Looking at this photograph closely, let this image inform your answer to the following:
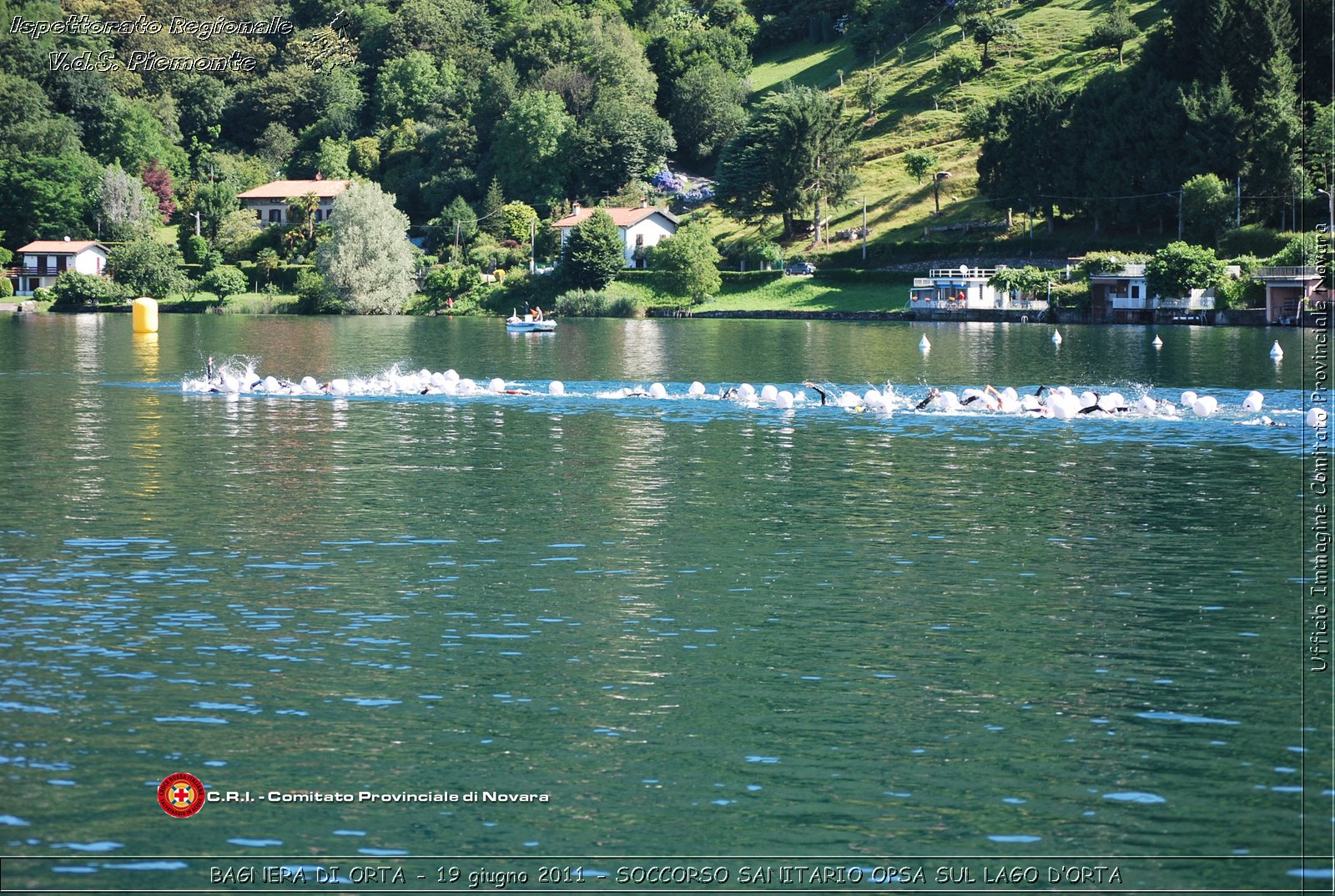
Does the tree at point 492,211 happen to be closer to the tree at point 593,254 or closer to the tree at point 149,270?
the tree at point 593,254

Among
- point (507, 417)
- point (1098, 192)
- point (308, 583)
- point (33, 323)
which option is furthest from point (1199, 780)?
point (1098, 192)

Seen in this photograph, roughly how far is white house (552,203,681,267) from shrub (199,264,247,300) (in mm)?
37102

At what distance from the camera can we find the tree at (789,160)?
172 meters

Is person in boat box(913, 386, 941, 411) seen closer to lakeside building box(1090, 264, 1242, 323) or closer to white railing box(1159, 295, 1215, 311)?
lakeside building box(1090, 264, 1242, 323)

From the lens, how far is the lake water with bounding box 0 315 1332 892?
17.3m

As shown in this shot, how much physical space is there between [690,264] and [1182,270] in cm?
5233

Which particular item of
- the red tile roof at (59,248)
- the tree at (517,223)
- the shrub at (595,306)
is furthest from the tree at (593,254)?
the red tile roof at (59,248)

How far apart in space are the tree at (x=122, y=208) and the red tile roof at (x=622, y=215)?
2093 inches

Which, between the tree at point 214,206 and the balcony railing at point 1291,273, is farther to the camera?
the tree at point 214,206

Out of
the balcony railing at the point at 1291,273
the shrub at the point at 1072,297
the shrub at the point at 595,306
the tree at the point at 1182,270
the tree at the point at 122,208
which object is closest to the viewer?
the balcony railing at the point at 1291,273

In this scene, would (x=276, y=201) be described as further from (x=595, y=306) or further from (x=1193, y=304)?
(x=1193, y=304)

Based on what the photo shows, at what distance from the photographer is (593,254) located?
163500 millimetres

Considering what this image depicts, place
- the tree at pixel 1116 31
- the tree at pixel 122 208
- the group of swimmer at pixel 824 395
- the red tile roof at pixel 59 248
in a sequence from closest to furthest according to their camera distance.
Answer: the group of swimmer at pixel 824 395
the red tile roof at pixel 59 248
the tree at pixel 122 208
the tree at pixel 1116 31

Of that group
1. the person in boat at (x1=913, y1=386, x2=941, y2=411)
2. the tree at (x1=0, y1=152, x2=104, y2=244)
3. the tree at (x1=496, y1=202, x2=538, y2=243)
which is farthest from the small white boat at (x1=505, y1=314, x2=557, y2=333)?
the tree at (x1=0, y1=152, x2=104, y2=244)
